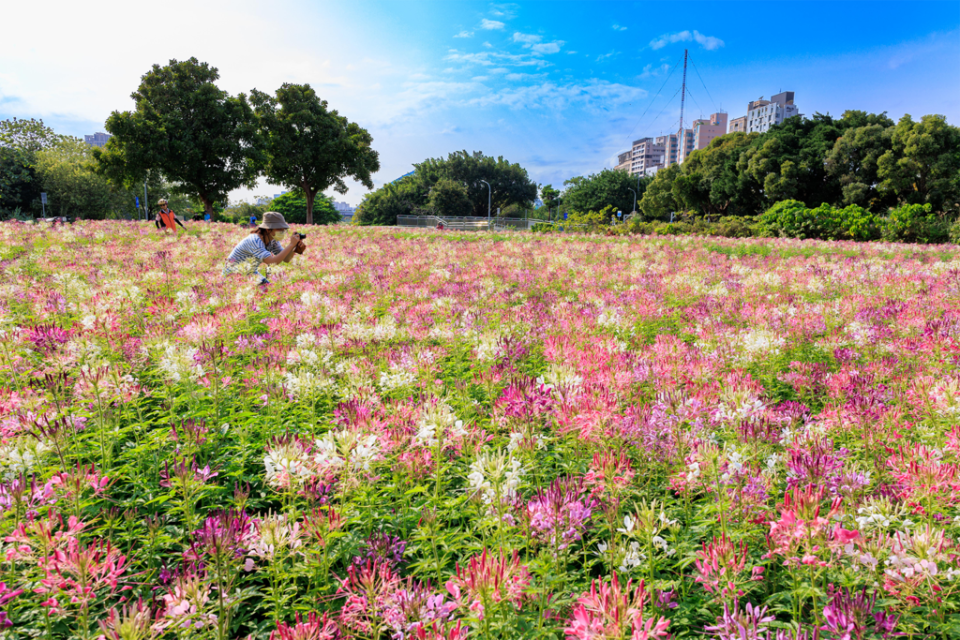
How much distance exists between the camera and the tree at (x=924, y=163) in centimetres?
4072

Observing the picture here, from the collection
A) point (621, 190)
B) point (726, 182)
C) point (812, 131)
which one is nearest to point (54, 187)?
point (726, 182)

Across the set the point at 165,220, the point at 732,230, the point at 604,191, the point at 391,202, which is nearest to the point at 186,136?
the point at 165,220

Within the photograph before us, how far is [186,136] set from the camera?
117 ft

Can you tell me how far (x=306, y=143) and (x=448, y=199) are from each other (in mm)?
50679

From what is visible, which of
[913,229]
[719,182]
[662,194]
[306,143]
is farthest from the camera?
[662,194]

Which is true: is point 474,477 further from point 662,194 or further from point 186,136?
point 662,194

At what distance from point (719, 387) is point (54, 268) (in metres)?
11.4

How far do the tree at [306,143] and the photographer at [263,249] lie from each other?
36419 millimetres

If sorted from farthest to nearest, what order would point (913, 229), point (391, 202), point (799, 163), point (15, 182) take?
point (391, 202)
point (15, 182)
point (799, 163)
point (913, 229)

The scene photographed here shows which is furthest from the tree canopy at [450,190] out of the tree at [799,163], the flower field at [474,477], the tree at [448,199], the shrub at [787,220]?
the flower field at [474,477]

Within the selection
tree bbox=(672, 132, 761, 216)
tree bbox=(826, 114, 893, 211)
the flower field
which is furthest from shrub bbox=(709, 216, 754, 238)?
tree bbox=(672, 132, 761, 216)

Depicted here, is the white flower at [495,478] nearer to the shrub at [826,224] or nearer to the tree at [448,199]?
the shrub at [826,224]

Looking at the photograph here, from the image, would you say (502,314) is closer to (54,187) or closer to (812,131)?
(812,131)

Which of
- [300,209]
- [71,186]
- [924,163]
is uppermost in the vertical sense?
[300,209]
